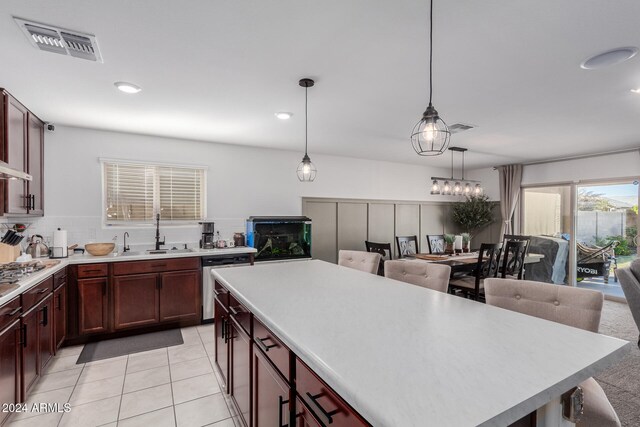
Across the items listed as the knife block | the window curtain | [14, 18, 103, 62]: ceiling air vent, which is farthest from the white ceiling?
the window curtain

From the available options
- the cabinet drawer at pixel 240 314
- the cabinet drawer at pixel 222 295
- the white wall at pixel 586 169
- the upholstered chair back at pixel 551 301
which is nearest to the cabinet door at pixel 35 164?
the cabinet drawer at pixel 222 295

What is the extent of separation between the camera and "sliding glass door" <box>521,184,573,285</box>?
5.61 meters

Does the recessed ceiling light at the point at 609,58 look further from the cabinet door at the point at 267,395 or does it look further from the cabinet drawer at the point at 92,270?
the cabinet drawer at the point at 92,270

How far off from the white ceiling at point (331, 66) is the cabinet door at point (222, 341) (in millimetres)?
1749

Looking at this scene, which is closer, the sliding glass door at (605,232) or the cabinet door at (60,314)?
the cabinet door at (60,314)

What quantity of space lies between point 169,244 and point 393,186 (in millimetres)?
4187

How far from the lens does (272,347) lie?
1352 mm

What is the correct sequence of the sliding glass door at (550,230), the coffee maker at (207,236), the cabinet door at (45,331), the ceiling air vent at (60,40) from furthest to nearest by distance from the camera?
the sliding glass door at (550,230) → the coffee maker at (207,236) → the cabinet door at (45,331) → the ceiling air vent at (60,40)

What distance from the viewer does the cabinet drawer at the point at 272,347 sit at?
4.05 ft

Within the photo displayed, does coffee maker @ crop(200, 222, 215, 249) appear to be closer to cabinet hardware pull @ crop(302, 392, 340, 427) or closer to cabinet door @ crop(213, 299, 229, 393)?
cabinet door @ crop(213, 299, 229, 393)

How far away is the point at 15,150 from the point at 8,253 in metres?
0.95

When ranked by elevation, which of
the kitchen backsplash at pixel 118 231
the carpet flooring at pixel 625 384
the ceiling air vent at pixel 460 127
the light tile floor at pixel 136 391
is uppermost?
the ceiling air vent at pixel 460 127

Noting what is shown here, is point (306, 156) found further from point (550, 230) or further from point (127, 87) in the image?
point (550, 230)

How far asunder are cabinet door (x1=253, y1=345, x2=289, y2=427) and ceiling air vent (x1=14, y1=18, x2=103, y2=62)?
6.66 ft
